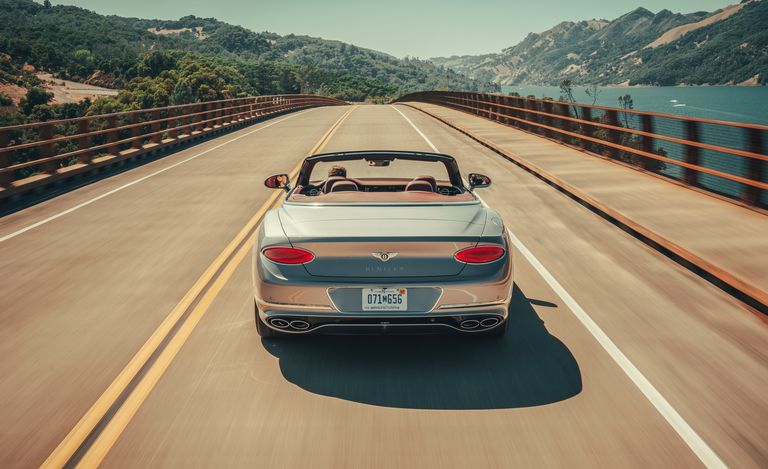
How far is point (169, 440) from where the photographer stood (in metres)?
3.83

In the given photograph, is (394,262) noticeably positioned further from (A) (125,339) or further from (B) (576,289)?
(B) (576,289)

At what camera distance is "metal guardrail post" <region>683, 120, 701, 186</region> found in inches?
504

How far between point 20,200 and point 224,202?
13.4 feet

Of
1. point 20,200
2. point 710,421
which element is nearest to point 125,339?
point 710,421

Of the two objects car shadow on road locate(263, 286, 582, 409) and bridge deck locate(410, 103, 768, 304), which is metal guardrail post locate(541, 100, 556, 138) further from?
car shadow on road locate(263, 286, 582, 409)

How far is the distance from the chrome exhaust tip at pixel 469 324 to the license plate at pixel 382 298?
44 cm

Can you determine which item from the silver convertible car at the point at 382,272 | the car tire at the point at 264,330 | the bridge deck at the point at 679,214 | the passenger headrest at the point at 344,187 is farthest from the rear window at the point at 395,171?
the silver convertible car at the point at 382,272

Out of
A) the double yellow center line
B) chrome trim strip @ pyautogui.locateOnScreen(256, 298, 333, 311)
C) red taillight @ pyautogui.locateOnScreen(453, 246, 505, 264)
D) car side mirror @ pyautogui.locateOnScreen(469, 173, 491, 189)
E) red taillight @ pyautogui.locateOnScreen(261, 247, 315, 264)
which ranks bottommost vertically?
the double yellow center line

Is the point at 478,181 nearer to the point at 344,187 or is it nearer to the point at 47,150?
the point at 344,187

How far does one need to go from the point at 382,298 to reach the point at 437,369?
71 cm

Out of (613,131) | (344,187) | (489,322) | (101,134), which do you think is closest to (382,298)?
(489,322)

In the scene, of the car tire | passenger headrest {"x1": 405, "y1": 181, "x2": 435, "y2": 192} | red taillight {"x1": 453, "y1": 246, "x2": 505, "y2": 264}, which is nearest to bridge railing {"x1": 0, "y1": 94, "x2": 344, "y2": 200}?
the car tire

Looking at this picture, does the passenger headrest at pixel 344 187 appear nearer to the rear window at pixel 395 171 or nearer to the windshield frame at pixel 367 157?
the windshield frame at pixel 367 157

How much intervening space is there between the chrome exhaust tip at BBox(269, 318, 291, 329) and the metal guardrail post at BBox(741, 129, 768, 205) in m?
8.49
